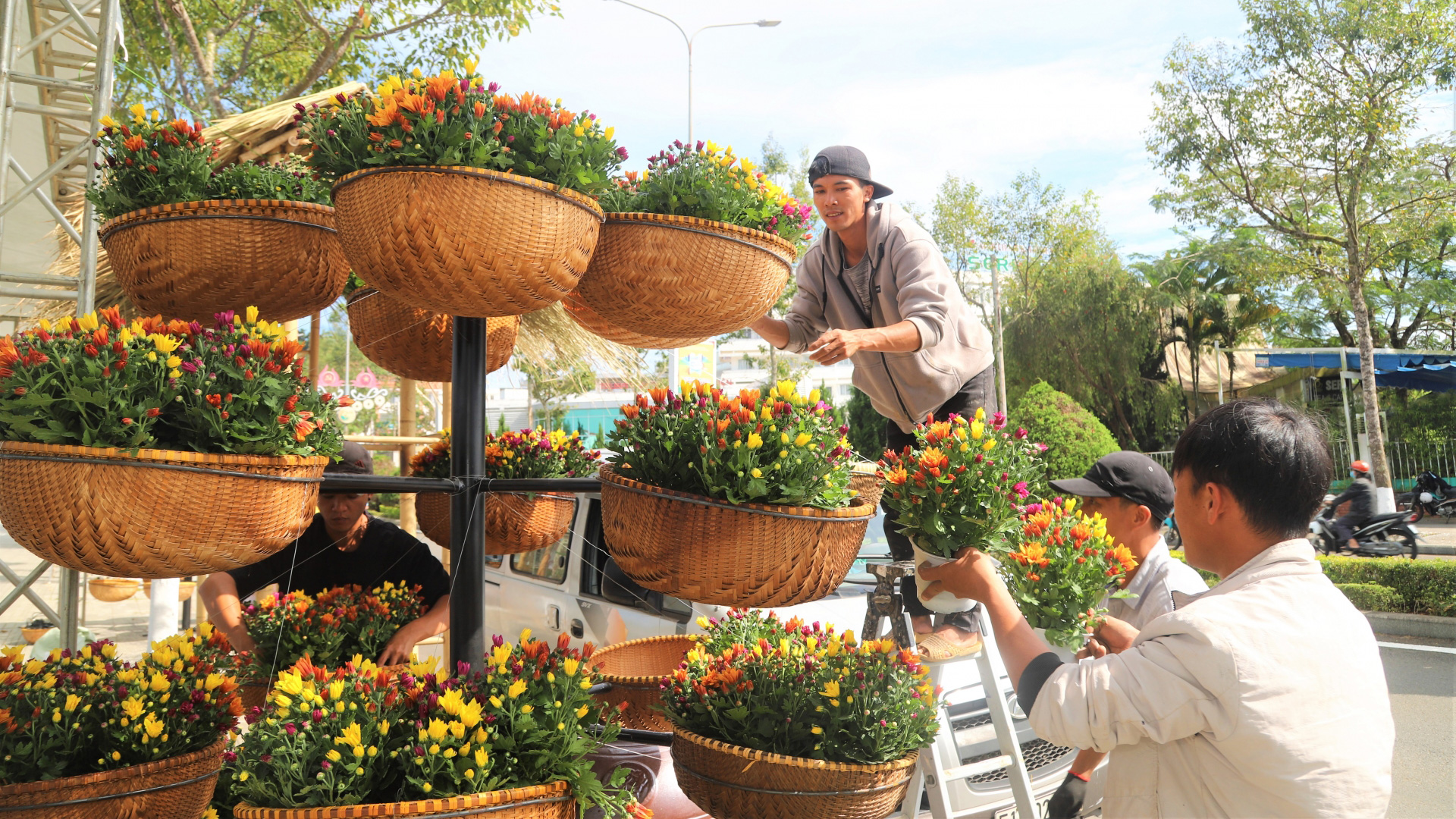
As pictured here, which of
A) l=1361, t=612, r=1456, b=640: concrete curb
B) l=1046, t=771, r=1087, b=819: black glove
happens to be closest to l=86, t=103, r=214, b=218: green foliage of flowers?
l=1046, t=771, r=1087, b=819: black glove

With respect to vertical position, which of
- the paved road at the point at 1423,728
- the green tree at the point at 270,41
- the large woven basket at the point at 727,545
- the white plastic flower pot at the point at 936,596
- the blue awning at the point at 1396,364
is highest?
the green tree at the point at 270,41

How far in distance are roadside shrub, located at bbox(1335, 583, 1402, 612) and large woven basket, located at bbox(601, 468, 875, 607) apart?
967cm

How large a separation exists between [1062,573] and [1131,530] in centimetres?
101

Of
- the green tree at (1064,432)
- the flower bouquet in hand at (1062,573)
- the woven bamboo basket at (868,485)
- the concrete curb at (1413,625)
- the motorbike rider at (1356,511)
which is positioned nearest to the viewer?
the flower bouquet in hand at (1062,573)

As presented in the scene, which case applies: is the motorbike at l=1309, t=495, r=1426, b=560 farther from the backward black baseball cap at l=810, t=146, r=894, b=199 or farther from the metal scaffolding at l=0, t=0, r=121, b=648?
the metal scaffolding at l=0, t=0, r=121, b=648

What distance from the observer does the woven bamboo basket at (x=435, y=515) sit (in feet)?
7.71

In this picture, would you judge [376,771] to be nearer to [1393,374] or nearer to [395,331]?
[395,331]

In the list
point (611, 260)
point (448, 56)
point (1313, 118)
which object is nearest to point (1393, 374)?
point (1313, 118)

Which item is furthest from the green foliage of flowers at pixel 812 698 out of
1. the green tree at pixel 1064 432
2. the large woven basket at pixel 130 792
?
the green tree at pixel 1064 432

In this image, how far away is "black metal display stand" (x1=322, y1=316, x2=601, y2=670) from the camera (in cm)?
178

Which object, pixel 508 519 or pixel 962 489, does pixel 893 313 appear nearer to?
pixel 962 489

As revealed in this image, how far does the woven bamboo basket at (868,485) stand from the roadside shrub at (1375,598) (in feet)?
30.3

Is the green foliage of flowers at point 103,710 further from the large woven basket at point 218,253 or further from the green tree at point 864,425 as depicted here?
the green tree at point 864,425

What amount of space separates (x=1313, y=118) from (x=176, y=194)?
46.6ft
